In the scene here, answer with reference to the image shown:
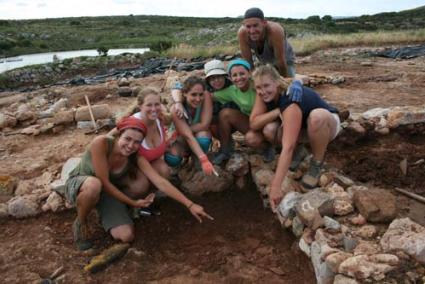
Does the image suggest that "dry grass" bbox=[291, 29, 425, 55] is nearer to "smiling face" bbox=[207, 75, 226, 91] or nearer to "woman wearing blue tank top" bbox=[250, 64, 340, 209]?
"smiling face" bbox=[207, 75, 226, 91]

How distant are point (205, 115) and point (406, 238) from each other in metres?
2.01

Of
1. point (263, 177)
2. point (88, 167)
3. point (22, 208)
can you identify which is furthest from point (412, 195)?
point (22, 208)

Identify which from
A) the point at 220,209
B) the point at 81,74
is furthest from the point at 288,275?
the point at 81,74

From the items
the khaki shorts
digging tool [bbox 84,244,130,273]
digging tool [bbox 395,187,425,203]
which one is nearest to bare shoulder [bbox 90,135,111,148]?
the khaki shorts

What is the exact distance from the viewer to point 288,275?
3248 mm

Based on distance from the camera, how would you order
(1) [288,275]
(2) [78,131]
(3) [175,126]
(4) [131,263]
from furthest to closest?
1. (2) [78,131]
2. (3) [175,126]
3. (4) [131,263]
4. (1) [288,275]

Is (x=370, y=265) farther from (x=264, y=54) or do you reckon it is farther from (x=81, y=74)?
(x=81, y=74)

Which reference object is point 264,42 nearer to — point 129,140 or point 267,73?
point 267,73

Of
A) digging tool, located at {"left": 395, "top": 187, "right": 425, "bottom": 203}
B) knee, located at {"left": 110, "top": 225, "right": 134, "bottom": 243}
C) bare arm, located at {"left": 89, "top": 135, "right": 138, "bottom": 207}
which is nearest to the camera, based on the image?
bare arm, located at {"left": 89, "top": 135, "right": 138, "bottom": 207}

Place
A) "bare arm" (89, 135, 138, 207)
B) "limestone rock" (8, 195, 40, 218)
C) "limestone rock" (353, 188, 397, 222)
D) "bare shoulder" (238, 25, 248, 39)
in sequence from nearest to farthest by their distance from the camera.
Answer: "limestone rock" (353, 188, 397, 222), "bare arm" (89, 135, 138, 207), "limestone rock" (8, 195, 40, 218), "bare shoulder" (238, 25, 248, 39)

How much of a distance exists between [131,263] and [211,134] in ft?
4.81

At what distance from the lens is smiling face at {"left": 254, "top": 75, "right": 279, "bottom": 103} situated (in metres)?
3.52

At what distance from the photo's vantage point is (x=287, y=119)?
3381 millimetres

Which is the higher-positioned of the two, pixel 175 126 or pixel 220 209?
pixel 175 126
